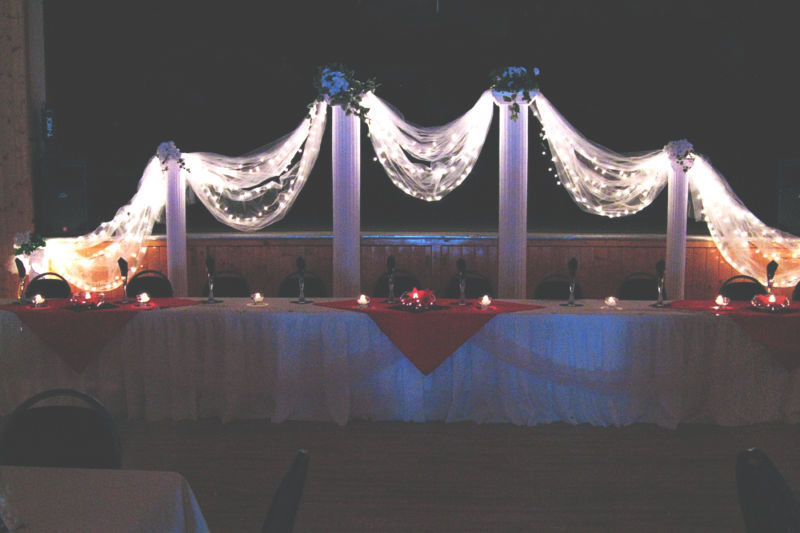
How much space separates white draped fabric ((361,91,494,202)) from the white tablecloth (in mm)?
3993

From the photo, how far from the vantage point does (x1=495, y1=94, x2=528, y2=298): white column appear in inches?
218

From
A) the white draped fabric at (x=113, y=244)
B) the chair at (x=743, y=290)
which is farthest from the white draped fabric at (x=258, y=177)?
the chair at (x=743, y=290)

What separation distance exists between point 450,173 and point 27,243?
3.92 meters

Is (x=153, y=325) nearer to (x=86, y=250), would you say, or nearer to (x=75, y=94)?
(x=86, y=250)

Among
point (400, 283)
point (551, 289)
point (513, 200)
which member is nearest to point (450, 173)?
point (513, 200)

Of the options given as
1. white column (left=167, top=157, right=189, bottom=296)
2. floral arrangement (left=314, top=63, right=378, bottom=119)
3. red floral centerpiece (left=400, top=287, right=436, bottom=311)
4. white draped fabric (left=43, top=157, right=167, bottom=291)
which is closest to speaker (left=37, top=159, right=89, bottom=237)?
white draped fabric (left=43, top=157, right=167, bottom=291)

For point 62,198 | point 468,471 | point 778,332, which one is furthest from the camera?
point 62,198

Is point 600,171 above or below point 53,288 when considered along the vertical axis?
above

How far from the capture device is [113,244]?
632 cm

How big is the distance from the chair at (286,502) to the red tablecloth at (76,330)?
125 inches

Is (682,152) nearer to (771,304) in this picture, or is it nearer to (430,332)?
(771,304)

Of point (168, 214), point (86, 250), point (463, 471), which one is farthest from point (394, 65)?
point (463, 471)

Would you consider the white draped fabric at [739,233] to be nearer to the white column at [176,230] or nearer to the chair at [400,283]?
the chair at [400,283]

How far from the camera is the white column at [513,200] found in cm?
555
